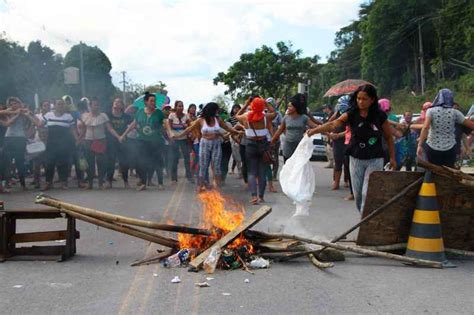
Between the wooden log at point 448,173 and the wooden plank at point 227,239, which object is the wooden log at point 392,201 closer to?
the wooden log at point 448,173

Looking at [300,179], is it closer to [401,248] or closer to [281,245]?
[281,245]

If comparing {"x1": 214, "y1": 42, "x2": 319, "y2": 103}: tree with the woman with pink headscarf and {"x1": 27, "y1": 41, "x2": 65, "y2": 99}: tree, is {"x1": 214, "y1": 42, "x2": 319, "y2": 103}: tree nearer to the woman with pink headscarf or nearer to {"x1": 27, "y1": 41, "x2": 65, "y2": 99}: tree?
{"x1": 27, "y1": 41, "x2": 65, "y2": 99}: tree

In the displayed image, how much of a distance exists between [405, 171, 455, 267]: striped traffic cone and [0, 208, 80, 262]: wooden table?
3699mm

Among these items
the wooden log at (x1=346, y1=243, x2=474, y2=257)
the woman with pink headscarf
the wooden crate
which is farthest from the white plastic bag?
the woman with pink headscarf

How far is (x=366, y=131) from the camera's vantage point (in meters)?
6.55

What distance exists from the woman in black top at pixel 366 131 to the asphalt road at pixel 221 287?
3.58ft

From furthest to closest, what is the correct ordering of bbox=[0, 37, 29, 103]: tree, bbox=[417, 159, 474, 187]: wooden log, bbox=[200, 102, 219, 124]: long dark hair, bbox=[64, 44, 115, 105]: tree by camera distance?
bbox=[64, 44, 115, 105]: tree < bbox=[0, 37, 29, 103]: tree < bbox=[200, 102, 219, 124]: long dark hair < bbox=[417, 159, 474, 187]: wooden log

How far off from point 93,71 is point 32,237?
35050 mm

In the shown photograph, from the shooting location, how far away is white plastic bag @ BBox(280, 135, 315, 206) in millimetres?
6750

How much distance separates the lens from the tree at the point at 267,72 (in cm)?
4800

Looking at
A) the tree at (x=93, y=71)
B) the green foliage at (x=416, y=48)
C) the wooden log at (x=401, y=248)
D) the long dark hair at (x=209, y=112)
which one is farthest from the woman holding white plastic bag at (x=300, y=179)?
the green foliage at (x=416, y=48)

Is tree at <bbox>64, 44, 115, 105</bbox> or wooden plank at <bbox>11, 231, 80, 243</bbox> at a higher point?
tree at <bbox>64, 44, 115, 105</bbox>

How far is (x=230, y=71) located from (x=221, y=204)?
4363 centimetres

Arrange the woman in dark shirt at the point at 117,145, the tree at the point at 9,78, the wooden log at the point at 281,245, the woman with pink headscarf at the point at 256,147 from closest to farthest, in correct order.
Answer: the wooden log at the point at 281,245 < the woman with pink headscarf at the point at 256,147 < the woman in dark shirt at the point at 117,145 < the tree at the point at 9,78
